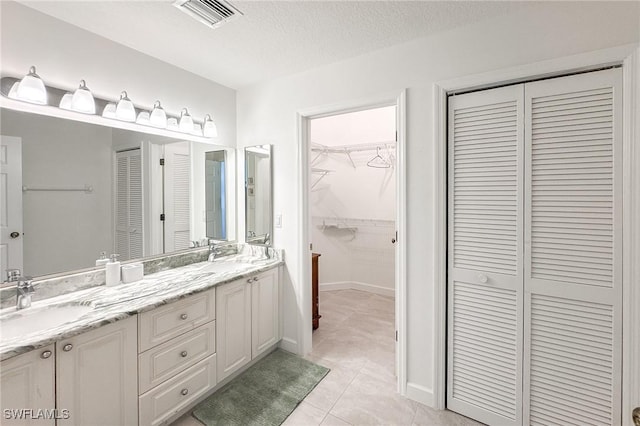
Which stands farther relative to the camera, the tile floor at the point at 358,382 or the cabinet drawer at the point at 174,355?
the tile floor at the point at 358,382

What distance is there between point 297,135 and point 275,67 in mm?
573

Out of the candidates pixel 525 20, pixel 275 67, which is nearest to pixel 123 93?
pixel 275 67

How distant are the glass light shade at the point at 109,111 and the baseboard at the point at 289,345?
7.31ft

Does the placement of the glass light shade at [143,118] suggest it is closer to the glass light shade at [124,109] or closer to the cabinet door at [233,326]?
the glass light shade at [124,109]

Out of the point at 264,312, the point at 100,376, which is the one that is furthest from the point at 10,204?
the point at 264,312

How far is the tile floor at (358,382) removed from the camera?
5.88 ft

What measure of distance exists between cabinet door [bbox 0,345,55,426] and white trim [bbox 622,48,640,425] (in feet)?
8.81

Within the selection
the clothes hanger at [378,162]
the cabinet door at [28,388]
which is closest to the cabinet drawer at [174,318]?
the cabinet door at [28,388]

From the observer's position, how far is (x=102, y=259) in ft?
6.24

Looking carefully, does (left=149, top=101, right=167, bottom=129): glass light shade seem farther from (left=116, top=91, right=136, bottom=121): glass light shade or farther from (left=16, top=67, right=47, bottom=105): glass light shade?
(left=16, top=67, right=47, bottom=105): glass light shade

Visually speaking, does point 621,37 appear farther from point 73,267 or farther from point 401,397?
point 73,267

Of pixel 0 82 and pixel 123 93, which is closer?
pixel 0 82

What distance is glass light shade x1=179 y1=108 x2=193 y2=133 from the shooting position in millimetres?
2330

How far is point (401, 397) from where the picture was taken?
1.98 m
